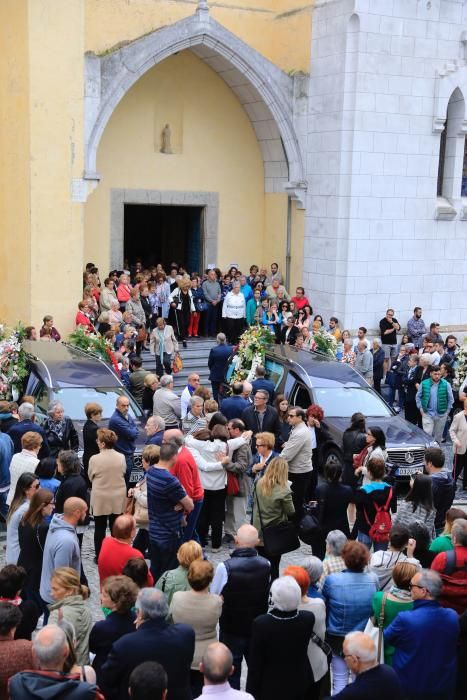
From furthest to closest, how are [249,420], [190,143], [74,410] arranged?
[190,143], [74,410], [249,420]

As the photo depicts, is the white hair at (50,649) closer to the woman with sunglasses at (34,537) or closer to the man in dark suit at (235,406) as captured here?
the woman with sunglasses at (34,537)

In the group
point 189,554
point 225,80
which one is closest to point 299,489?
point 189,554

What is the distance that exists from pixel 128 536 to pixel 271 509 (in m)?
1.86

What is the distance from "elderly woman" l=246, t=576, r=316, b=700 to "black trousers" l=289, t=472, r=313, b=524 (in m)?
4.83

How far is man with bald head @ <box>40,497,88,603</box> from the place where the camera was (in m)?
7.45

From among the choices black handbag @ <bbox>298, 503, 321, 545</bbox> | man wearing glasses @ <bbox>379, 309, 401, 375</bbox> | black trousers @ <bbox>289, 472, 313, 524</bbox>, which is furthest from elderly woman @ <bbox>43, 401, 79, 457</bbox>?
man wearing glasses @ <bbox>379, 309, 401, 375</bbox>

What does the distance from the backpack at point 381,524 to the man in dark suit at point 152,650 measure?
3.74 m

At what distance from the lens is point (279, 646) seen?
6066 millimetres

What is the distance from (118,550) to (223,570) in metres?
0.94

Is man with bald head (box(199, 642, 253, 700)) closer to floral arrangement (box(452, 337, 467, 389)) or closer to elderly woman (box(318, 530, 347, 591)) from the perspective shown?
elderly woman (box(318, 530, 347, 591))

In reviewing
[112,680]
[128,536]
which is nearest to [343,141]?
[128,536]

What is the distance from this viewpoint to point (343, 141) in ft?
67.5

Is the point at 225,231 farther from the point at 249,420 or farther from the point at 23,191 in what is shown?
the point at 249,420

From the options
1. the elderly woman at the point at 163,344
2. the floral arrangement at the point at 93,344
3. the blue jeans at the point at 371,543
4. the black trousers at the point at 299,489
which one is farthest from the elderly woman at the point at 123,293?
the blue jeans at the point at 371,543
